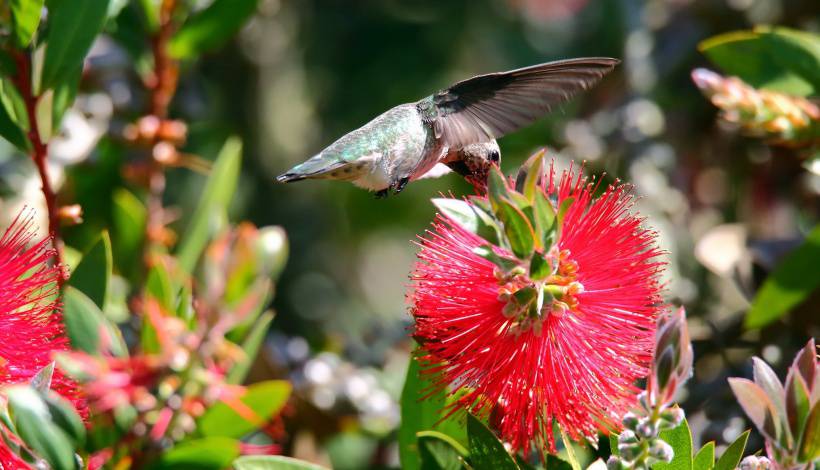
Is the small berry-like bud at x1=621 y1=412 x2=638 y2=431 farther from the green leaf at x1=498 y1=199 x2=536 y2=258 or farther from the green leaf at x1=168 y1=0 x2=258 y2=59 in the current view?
the green leaf at x1=168 y1=0 x2=258 y2=59

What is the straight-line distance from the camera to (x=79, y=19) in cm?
129

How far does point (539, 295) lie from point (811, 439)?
31cm

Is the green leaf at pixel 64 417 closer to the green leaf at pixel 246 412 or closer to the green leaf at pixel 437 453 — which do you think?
the green leaf at pixel 246 412

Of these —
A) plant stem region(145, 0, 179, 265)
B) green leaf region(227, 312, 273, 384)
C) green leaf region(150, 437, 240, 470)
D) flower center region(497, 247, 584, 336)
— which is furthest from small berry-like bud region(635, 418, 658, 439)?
plant stem region(145, 0, 179, 265)

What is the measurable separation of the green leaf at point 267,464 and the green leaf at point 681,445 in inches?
15.4

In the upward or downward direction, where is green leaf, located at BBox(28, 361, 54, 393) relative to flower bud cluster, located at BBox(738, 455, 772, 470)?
upward

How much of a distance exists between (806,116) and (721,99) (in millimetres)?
144

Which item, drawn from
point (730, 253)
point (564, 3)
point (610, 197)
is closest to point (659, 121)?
point (730, 253)

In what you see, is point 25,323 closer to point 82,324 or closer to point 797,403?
point 82,324

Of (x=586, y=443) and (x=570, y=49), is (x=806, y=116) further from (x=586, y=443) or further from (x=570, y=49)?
(x=570, y=49)

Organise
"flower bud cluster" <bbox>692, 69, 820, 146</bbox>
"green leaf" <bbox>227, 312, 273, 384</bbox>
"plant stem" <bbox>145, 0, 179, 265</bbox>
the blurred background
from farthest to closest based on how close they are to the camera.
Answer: the blurred background
"plant stem" <bbox>145, 0, 179, 265</bbox>
"flower bud cluster" <bbox>692, 69, 820, 146</bbox>
"green leaf" <bbox>227, 312, 273, 384</bbox>

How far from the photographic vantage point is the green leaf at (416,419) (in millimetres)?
1286

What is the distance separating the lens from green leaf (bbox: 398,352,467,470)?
1.29m

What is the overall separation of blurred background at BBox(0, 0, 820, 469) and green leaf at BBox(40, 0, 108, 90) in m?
0.34
